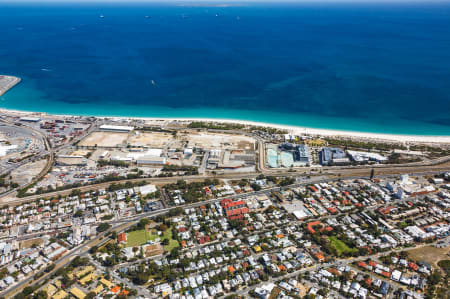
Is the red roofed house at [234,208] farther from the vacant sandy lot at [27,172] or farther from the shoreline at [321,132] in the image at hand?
the vacant sandy lot at [27,172]

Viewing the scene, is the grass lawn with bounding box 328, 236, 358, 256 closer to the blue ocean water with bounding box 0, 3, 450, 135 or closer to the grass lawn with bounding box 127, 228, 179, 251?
the grass lawn with bounding box 127, 228, 179, 251

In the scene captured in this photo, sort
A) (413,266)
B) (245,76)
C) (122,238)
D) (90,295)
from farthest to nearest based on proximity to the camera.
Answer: (245,76) < (122,238) < (413,266) < (90,295)

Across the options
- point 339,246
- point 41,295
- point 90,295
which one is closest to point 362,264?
point 339,246

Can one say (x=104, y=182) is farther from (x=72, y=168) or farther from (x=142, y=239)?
(x=142, y=239)

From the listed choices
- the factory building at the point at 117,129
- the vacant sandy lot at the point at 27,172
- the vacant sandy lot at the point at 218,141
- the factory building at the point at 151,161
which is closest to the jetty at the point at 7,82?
the factory building at the point at 117,129

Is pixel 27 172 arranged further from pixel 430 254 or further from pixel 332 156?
pixel 430 254

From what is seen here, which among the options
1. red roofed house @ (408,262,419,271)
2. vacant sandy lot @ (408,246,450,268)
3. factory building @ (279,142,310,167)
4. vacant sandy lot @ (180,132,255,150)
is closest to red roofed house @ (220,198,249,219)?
factory building @ (279,142,310,167)
